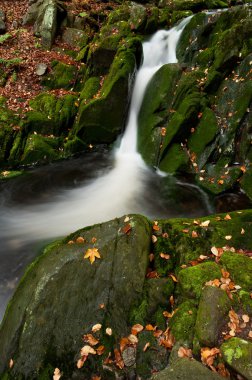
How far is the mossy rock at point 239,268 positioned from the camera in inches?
143

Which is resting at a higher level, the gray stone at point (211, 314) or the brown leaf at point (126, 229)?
the brown leaf at point (126, 229)

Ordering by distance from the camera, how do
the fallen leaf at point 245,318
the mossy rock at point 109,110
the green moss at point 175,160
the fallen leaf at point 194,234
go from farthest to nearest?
the mossy rock at point 109,110 → the green moss at point 175,160 → the fallen leaf at point 194,234 → the fallen leaf at point 245,318

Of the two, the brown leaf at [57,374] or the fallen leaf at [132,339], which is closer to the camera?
the brown leaf at [57,374]

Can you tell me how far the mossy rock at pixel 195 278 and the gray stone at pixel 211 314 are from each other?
0.15 metres

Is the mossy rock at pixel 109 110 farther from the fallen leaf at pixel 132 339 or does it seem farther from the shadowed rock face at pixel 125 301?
the fallen leaf at pixel 132 339

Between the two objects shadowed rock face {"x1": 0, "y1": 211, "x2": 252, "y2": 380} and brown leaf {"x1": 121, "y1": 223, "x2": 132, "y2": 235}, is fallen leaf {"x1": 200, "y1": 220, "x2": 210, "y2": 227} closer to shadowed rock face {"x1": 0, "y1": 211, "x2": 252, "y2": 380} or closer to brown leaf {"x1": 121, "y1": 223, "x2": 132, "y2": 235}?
shadowed rock face {"x1": 0, "y1": 211, "x2": 252, "y2": 380}

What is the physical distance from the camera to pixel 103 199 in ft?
28.1

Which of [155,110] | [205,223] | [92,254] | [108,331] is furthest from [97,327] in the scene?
[155,110]

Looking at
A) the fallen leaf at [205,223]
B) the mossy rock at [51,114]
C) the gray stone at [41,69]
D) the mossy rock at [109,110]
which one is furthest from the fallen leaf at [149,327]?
the gray stone at [41,69]

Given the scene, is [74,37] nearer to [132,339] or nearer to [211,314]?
[132,339]

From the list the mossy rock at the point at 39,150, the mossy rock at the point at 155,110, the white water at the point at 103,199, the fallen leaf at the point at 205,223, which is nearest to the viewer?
the fallen leaf at the point at 205,223

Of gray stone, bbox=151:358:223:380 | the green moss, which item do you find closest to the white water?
the green moss

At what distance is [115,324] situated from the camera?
3656mm

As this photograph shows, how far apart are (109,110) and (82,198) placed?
146 inches
